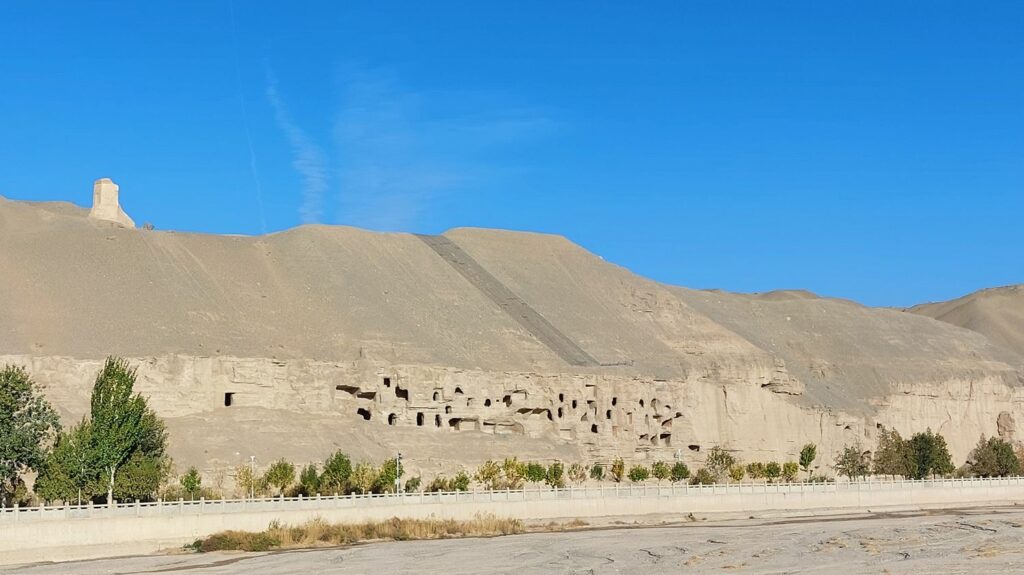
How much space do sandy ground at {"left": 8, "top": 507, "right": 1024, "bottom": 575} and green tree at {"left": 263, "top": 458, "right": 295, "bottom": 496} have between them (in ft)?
40.5

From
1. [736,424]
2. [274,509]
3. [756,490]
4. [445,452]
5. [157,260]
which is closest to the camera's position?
[274,509]

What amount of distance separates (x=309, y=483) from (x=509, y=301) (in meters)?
35.9

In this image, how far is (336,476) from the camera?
62562 mm

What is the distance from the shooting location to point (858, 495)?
7038cm

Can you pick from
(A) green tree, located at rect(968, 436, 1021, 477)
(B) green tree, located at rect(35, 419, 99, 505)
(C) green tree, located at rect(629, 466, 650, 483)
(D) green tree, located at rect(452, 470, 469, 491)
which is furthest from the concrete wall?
(C) green tree, located at rect(629, 466, 650, 483)

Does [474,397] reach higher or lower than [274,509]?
higher

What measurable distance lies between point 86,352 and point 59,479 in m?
16.0

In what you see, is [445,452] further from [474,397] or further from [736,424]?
[736,424]

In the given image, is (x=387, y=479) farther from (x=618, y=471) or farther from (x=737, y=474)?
(x=737, y=474)

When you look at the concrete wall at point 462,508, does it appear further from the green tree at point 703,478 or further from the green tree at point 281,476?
the green tree at point 703,478

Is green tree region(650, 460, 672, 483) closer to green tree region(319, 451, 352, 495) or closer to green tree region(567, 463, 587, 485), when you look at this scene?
green tree region(567, 463, 587, 485)

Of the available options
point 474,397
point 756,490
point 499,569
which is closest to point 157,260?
point 474,397

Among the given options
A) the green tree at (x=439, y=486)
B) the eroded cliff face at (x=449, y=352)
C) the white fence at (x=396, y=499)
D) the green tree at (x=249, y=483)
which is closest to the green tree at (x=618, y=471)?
the eroded cliff face at (x=449, y=352)

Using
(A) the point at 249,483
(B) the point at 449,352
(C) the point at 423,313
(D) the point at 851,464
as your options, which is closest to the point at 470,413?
(B) the point at 449,352
